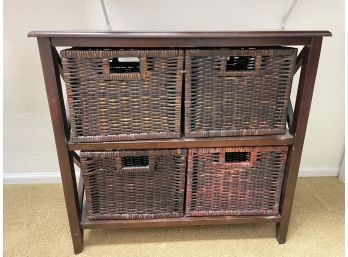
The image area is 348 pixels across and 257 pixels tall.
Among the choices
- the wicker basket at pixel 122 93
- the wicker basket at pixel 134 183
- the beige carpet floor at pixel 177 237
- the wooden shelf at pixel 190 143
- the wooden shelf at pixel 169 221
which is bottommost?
the beige carpet floor at pixel 177 237

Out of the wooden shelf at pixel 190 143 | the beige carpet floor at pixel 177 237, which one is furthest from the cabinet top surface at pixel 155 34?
the beige carpet floor at pixel 177 237

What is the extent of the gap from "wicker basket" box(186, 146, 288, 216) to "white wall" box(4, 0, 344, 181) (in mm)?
586

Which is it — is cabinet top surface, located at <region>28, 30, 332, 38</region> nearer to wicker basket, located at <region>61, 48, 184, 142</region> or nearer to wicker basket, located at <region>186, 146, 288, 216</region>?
wicker basket, located at <region>61, 48, 184, 142</region>

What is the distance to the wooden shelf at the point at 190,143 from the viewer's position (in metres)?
0.93

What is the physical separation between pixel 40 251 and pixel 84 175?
1.33 feet

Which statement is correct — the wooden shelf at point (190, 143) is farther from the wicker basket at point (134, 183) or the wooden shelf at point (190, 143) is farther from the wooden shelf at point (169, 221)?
the wooden shelf at point (169, 221)

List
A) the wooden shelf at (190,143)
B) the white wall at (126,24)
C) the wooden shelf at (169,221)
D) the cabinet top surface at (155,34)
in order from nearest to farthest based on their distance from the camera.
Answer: the cabinet top surface at (155,34)
the wooden shelf at (190,143)
the wooden shelf at (169,221)
the white wall at (126,24)

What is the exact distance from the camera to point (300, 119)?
946mm

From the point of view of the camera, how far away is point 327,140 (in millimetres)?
1530

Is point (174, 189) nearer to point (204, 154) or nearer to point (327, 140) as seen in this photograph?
point (204, 154)

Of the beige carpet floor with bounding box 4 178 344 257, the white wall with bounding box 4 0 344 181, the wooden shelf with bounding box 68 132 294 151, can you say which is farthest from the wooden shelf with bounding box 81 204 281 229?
the white wall with bounding box 4 0 344 181

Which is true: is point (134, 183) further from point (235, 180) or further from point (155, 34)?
point (155, 34)

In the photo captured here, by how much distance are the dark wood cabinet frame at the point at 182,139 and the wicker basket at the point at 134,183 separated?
3cm

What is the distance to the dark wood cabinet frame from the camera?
816 mm
